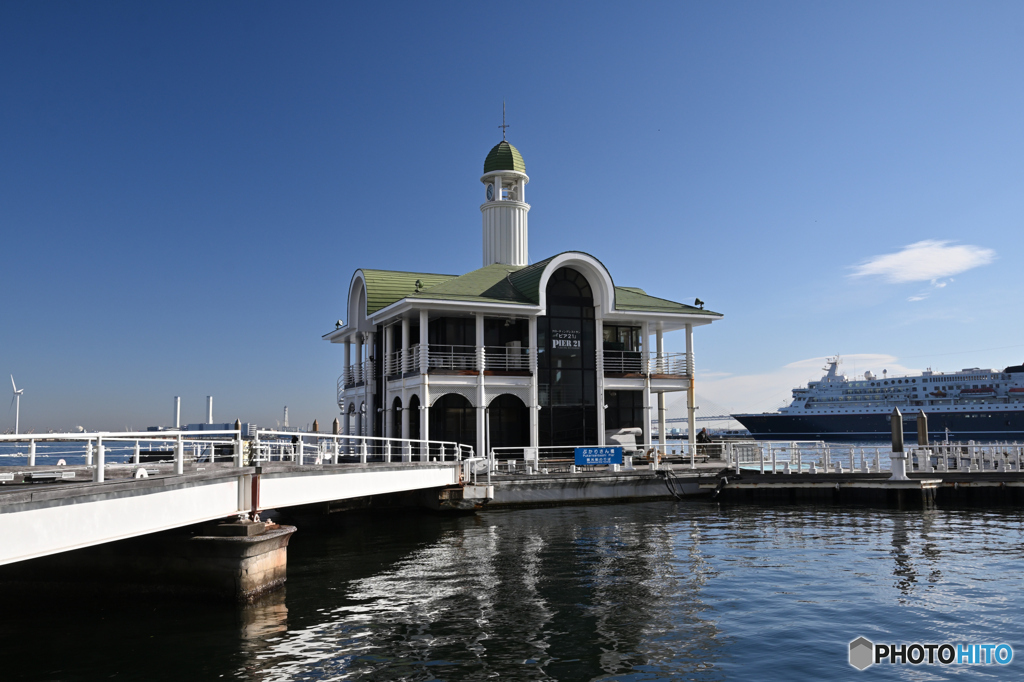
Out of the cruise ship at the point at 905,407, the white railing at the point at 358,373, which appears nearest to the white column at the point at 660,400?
the white railing at the point at 358,373

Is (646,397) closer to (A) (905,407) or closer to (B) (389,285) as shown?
(B) (389,285)

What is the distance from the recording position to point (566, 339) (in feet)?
119

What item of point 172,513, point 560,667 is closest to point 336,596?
point 172,513

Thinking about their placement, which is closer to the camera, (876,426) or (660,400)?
(660,400)

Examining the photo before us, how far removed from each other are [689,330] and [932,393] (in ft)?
336

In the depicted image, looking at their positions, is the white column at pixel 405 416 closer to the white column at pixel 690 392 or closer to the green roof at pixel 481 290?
the green roof at pixel 481 290

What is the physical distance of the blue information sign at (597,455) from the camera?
31391 millimetres

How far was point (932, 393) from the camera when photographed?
396ft

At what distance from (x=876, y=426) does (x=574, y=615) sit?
123m

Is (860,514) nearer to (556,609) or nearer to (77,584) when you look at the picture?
(556,609)

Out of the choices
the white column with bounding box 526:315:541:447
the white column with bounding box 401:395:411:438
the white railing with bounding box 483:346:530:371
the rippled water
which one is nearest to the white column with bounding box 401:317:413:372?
the white column with bounding box 401:395:411:438

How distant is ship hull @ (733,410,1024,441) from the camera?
112 metres

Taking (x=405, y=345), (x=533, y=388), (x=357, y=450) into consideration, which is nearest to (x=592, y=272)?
(x=533, y=388)

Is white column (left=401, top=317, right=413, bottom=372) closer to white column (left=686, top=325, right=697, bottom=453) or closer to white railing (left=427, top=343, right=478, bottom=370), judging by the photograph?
white railing (left=427, top=343, right=478, bottom=370)
